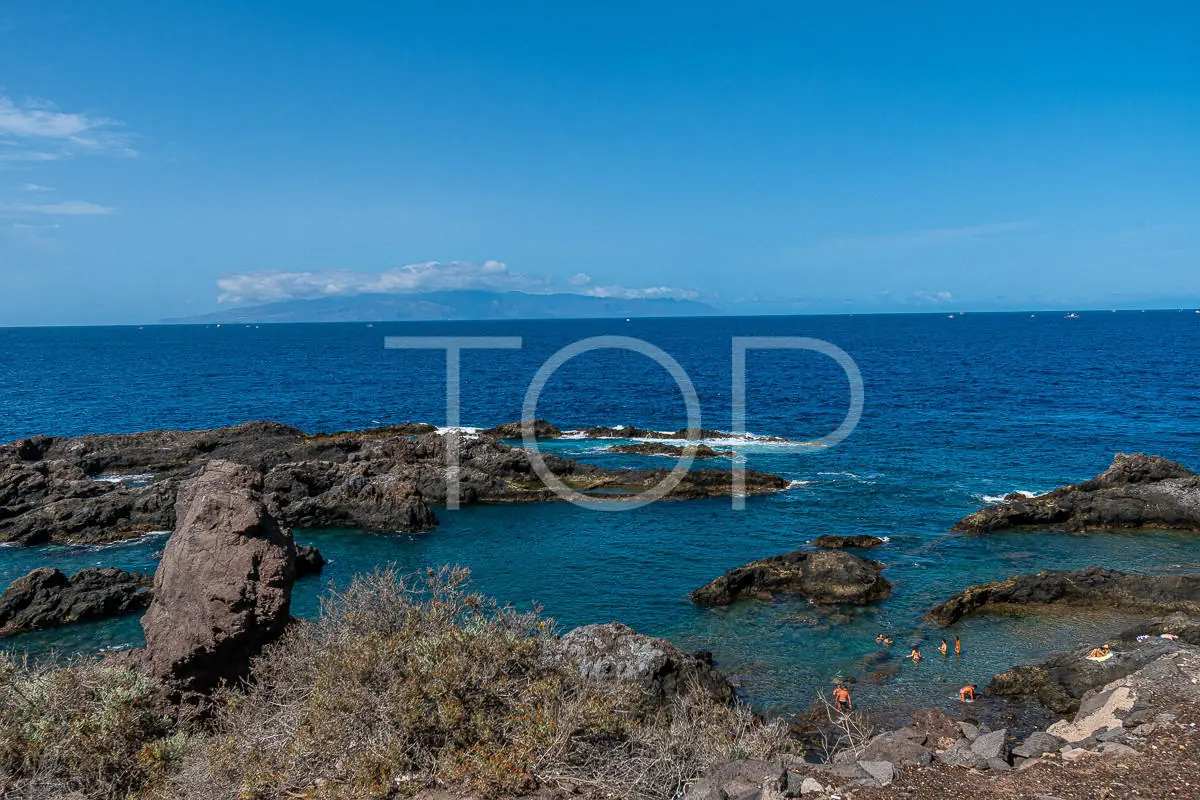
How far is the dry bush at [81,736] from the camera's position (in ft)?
37.0

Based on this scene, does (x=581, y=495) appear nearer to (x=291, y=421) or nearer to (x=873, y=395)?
(x=291, y=421)

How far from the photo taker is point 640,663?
18.4 meters

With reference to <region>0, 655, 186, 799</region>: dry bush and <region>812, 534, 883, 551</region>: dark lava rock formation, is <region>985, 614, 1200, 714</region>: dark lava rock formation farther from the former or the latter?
<region>0, 655, 186, 799</region>: dry bush

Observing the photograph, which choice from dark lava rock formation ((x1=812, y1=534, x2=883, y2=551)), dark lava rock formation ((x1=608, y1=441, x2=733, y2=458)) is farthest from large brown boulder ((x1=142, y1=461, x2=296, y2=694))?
dark lava rock formation ((x1=608, y1=441, x2=733, y2=458))

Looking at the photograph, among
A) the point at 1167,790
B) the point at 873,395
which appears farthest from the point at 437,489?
the point at 873,395

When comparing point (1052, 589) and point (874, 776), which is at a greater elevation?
point (874, 776)

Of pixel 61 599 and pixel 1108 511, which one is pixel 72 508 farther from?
pixel 1108 511

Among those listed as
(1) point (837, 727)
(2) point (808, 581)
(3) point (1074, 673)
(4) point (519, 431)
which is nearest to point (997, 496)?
(2) point (808, 581)

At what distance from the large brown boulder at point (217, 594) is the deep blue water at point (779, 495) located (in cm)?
1218

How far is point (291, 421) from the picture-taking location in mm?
69875

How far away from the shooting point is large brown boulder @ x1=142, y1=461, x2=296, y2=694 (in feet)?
47.6

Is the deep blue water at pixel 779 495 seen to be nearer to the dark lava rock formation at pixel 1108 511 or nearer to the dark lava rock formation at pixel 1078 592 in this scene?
the dark lava rock formation at pixel 1078 592

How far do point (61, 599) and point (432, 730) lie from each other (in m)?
21.7

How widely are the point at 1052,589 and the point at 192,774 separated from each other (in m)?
25.7
